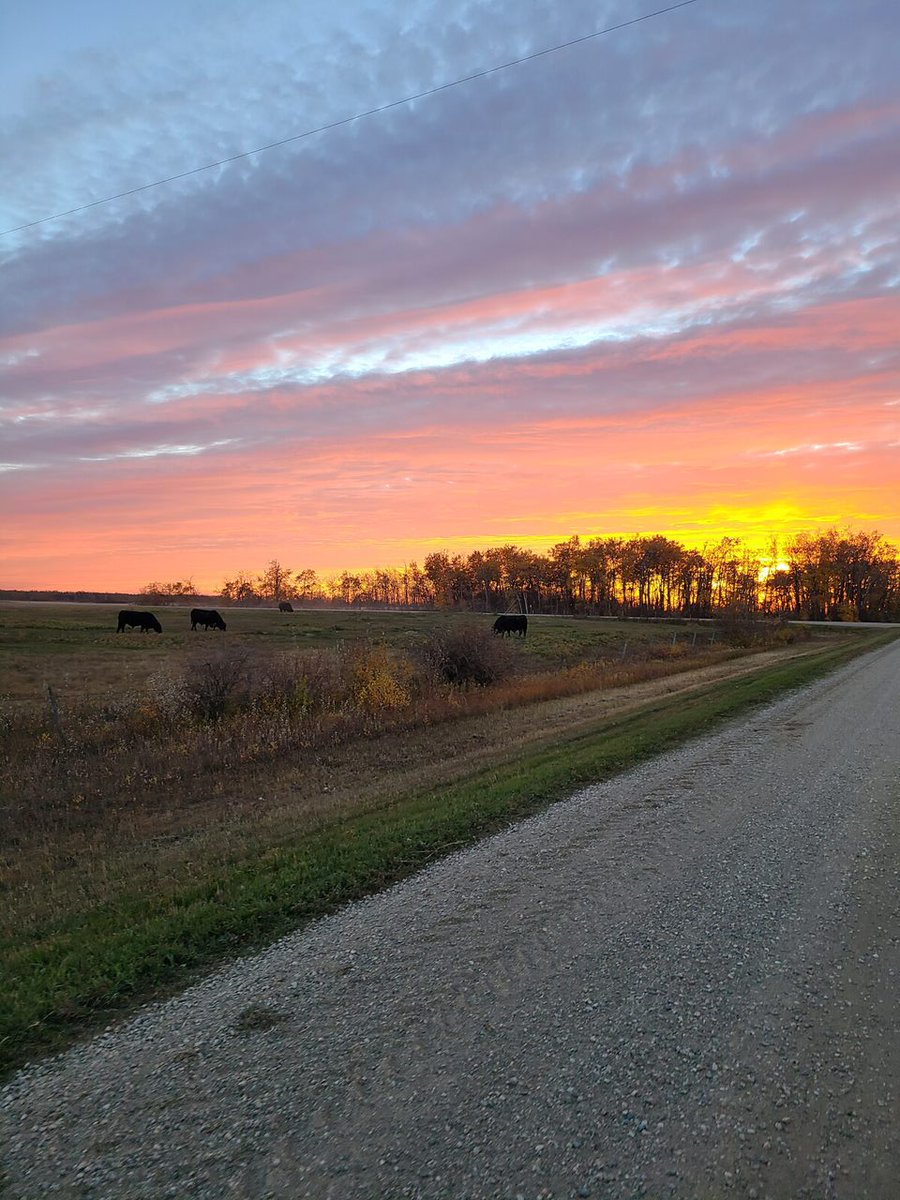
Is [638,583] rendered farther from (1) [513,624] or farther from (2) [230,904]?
(2) [230,904]

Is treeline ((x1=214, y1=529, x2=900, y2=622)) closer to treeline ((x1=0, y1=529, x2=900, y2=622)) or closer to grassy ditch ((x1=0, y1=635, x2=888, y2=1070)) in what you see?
treeline ((x1=0, y1=529, x2=900, y2=622))

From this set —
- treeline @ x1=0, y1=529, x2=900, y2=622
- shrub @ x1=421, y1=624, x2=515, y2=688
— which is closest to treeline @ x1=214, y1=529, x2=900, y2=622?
treeline @ x1=0, y1=529, x2=900, y2=622

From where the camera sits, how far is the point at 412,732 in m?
16.1

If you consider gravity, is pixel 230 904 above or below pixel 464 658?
below

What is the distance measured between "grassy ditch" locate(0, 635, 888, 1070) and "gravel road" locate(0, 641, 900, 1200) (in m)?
Result: 0.42

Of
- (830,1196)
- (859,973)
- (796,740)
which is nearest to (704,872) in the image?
(859,973)

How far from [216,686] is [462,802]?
10710 millimetres

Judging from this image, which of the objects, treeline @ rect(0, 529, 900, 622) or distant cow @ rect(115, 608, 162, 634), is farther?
treeline @ rect(0, 529, 900, 622)

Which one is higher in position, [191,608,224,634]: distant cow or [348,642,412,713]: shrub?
[191,608,224,634]: distant cow

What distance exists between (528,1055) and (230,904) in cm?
337

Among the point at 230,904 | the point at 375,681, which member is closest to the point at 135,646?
the point at 375,681

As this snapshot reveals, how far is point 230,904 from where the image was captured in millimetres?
6066

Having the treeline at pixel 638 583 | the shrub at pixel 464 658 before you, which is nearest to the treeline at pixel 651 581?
the treeline at pixel 638 583

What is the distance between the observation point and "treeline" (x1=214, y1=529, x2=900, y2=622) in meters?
103
